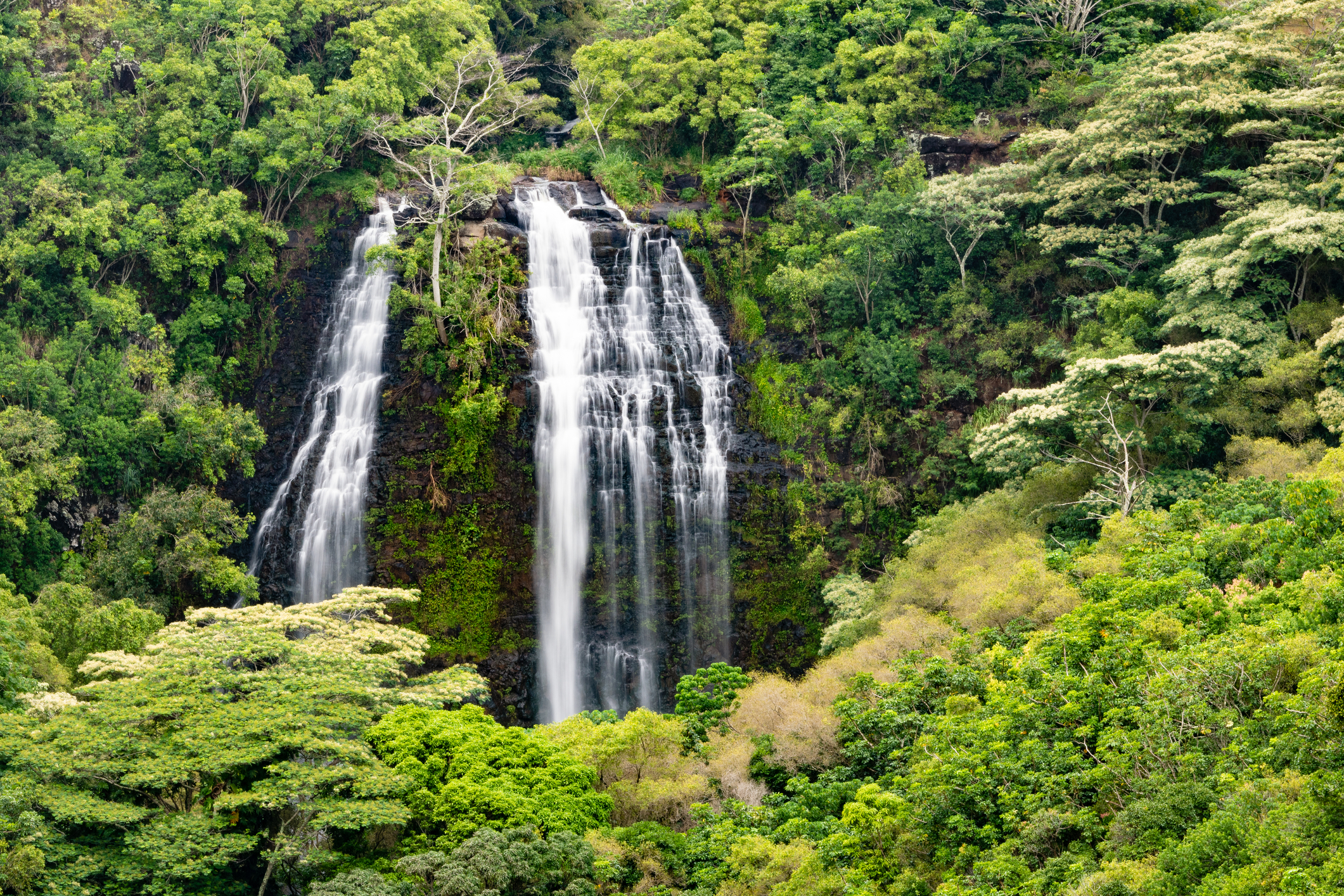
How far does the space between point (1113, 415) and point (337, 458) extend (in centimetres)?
1842

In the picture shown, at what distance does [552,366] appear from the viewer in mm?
30766

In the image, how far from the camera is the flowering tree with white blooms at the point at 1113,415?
2275 cm

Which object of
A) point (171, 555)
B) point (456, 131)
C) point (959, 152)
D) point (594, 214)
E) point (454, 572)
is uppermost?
point (456, 131)

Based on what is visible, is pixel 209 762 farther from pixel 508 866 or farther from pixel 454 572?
pixel 454 572

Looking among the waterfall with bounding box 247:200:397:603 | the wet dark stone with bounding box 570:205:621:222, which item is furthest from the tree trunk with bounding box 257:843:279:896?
the wet dark stone with bounding box 570:205:621:222

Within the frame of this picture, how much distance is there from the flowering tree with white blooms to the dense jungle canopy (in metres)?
0.12

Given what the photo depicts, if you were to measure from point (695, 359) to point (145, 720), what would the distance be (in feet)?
57.9

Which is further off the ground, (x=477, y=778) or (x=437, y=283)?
(x=437, y=283)

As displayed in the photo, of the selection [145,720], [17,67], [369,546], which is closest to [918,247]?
[369,546]

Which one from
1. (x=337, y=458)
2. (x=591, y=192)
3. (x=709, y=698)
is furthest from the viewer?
(x=591, y=192)

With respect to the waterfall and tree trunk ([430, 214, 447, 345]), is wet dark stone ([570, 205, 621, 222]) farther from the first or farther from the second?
the waterfall

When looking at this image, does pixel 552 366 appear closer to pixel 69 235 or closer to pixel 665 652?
pixel 665 652

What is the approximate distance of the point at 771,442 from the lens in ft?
101

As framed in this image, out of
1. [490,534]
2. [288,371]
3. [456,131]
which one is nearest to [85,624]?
[490,534]
